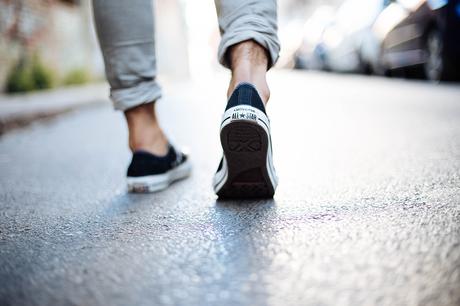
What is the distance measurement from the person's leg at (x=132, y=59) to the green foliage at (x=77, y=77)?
7.00 metres

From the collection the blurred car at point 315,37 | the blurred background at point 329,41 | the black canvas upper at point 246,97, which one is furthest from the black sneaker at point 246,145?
the blurred car at point 315,37

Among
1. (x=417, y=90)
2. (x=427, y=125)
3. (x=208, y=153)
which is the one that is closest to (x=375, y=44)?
(x=417, y=90)

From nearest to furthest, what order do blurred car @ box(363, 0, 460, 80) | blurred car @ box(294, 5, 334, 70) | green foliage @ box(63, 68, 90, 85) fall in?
1. blurred car @ box(363, 0, 460, 80)
2. green foliage @ box(63, 68, 90, 85)
3. blurred car @ box(294, 5, 334, 70)

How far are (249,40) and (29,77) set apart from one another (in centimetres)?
602

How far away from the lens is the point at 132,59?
1.51 m

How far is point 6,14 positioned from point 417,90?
4.97 meters

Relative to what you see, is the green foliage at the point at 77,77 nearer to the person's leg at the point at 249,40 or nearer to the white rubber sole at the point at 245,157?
the person's leg at the point at 249,40

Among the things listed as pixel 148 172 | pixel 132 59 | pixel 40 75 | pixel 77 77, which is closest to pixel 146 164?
pixel 148 172

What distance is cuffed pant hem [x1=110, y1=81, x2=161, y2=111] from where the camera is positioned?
151cm

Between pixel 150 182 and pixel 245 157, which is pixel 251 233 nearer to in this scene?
pixel 245 157

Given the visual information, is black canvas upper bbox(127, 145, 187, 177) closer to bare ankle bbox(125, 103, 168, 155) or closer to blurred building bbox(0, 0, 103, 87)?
bare ankle bbox(125, 103, 168, 155)

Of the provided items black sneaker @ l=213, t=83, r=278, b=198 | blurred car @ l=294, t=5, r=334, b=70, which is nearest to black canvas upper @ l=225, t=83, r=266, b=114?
black sneaker @ l=213, t=83, r=278, b=198

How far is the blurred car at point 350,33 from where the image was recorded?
7.12 meters

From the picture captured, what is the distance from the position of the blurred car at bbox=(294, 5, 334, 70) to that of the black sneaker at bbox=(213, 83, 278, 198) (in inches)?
372
